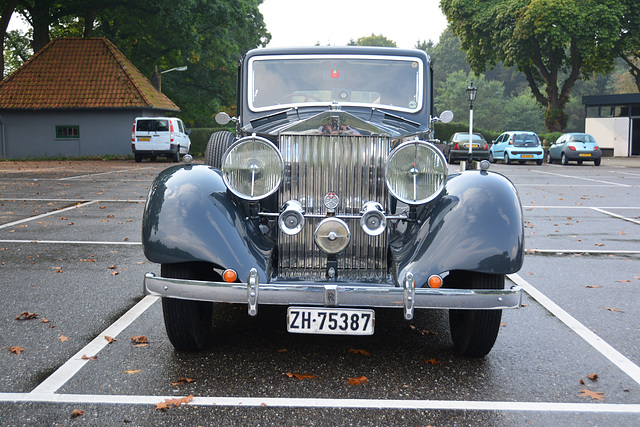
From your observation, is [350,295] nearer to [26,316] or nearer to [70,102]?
[26,316]

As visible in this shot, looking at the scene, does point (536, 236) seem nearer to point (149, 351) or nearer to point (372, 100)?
point (372, 100)

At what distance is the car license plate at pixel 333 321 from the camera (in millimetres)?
3664

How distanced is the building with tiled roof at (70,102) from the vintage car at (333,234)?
97.2ft

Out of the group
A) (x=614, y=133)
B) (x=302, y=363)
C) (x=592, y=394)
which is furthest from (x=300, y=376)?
(x=614, y=133)

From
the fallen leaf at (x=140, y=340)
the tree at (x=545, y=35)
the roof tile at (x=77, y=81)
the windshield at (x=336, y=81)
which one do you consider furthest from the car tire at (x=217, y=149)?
the tree at (x=545, y=35)

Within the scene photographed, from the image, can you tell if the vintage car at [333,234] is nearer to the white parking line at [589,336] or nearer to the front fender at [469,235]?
the front fender at [469,235]

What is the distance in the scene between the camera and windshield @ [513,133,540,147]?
3108 centimetres

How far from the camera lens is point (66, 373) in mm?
3857

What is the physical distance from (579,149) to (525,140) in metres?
2.50

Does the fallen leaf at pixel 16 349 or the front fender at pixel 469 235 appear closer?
the front fender at pixel 469 235

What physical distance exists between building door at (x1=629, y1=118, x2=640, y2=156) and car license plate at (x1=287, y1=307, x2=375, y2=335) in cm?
4542

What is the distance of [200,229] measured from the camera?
3.91 metres

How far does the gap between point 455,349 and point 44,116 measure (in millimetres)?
32769

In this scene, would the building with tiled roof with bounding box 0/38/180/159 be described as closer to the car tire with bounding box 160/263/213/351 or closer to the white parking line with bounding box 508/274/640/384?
the white parking line with bounding box 508/274/640/384
